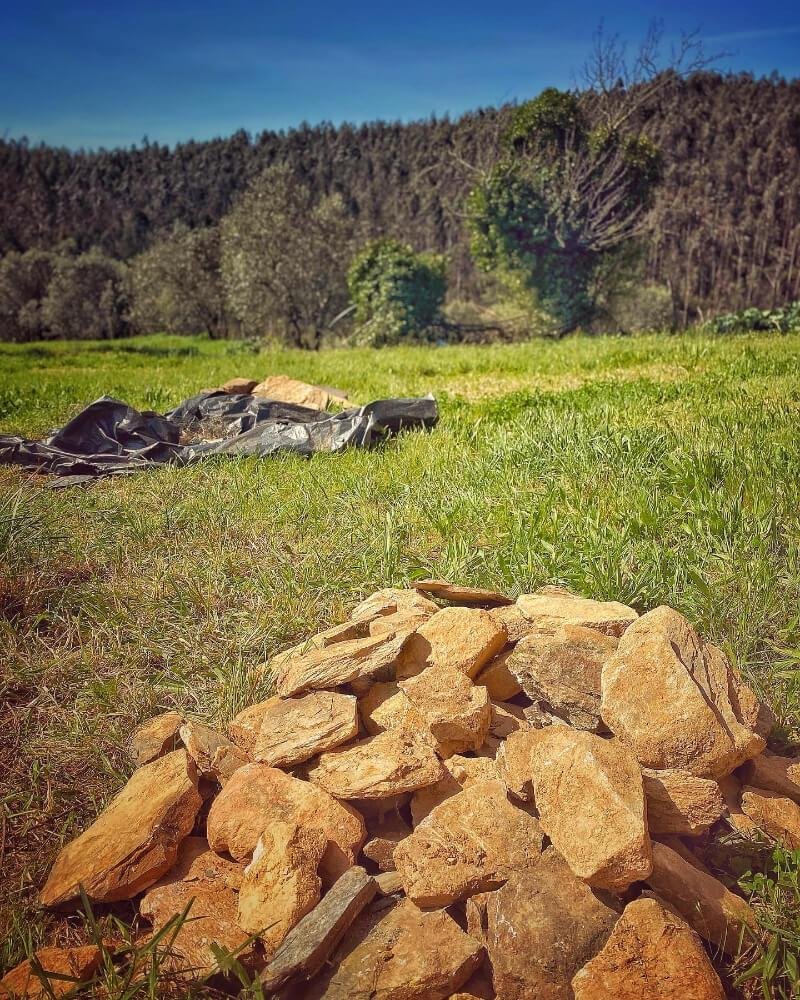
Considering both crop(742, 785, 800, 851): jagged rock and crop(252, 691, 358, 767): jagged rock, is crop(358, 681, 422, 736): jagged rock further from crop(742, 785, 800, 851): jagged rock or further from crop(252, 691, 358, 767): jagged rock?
crop(742, 785, 800, 851): jagged rock

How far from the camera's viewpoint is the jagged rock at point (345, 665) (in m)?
2.17

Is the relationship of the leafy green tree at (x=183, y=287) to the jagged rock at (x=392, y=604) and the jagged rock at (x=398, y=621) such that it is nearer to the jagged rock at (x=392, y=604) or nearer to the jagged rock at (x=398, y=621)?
the jagged rock at (x=392, y=604)

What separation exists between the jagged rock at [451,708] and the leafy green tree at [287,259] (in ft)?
67.1

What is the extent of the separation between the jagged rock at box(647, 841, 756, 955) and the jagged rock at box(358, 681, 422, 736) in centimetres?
73

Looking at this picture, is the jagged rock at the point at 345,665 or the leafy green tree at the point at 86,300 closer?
the jagged rock at the point at 345,665

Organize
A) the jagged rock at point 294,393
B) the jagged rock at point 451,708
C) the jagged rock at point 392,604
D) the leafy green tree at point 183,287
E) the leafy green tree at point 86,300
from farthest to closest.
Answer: the leafy green tree at point 183,287
the leafy green tree at point 86,300
the jagged rock at point 294,393
the jagged rock at point 392,604
the jagged rock at point 451,708

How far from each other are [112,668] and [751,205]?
53071 millimetres

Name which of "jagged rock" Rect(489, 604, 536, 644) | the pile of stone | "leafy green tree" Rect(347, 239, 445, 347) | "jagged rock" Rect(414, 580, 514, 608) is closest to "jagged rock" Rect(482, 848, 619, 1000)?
the pile of stone

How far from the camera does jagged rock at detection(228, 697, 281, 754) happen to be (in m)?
2.17

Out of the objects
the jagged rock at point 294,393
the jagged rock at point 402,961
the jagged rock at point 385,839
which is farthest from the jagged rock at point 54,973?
the jagged rock at point 294,393

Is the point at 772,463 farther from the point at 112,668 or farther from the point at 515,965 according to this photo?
the point at 112,668

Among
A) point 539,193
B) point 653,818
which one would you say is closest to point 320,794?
point 653,818

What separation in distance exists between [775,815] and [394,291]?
17361 mm

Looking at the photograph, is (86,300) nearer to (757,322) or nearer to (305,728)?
(757,322)
